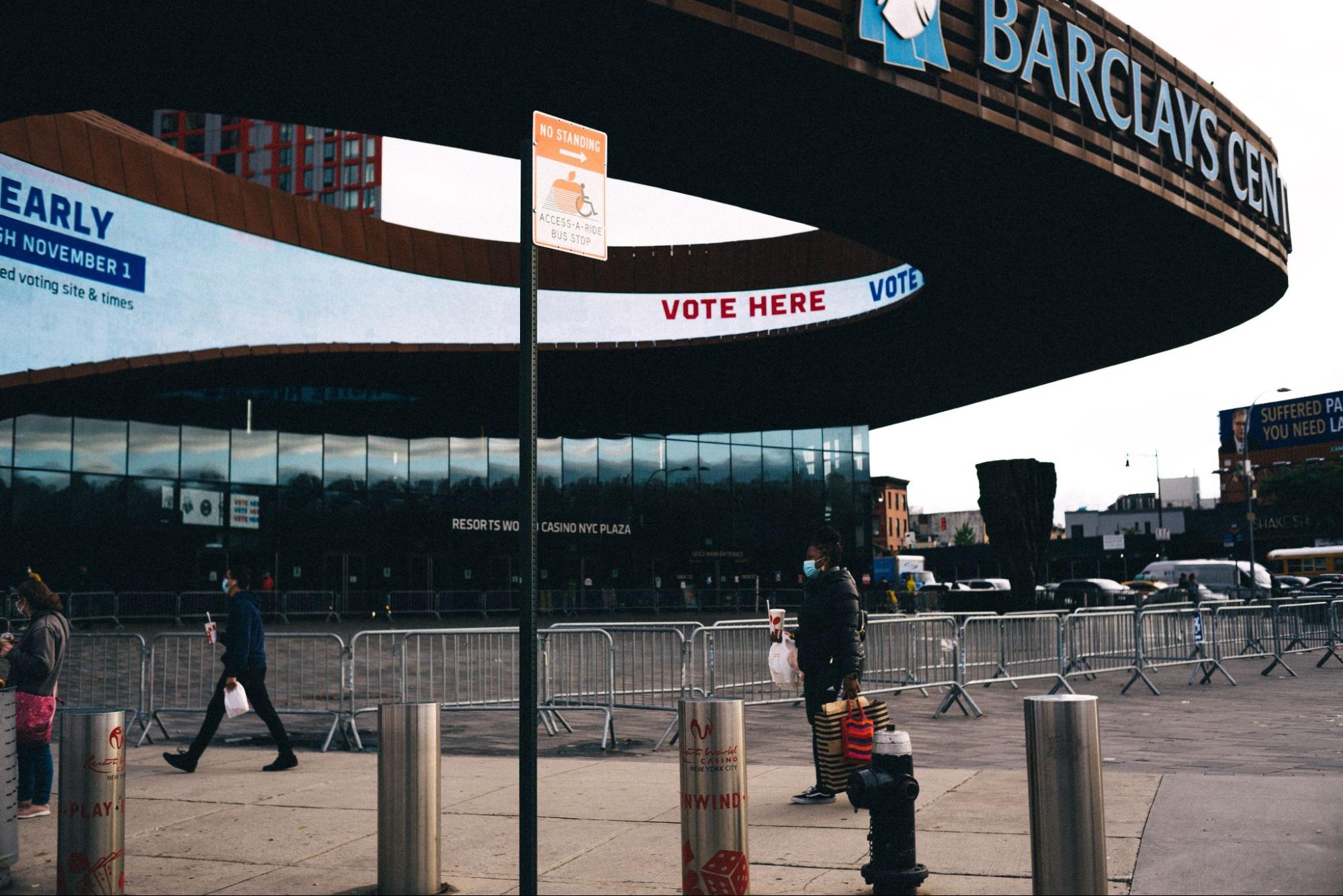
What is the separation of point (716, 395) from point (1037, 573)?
12.5m

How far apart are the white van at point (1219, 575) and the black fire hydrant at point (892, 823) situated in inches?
1738

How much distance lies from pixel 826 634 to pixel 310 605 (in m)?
32.1

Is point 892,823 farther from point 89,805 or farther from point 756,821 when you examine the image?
point 89,805

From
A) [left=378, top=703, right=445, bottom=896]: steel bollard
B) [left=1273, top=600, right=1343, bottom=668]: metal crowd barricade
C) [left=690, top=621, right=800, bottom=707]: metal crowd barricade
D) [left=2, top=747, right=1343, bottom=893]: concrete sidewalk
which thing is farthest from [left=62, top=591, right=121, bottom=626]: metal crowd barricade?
[left=378, top=703, right=445, bottom=896]: steel bollard

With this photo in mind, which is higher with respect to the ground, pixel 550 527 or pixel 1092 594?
pixel 550 527

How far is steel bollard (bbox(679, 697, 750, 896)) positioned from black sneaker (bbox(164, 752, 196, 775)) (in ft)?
20.3

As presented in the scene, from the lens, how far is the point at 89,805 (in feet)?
20.0

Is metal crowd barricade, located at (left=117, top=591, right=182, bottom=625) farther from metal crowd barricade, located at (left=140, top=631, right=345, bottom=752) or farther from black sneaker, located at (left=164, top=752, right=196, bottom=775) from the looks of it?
black sneaker, located at (left=164, top=752, right=196, bottom=775)

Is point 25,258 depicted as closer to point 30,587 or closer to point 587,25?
point 587,25

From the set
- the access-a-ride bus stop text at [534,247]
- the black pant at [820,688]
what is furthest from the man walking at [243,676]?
the access-a-ride bus stop text at [534,247]

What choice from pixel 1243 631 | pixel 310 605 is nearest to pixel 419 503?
pixel 310 605

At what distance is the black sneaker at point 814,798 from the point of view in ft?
27.6

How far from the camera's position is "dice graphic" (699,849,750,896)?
19.0 feet

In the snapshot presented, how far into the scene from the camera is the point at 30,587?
8.98 meters
